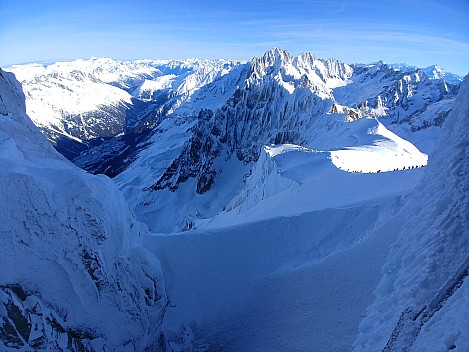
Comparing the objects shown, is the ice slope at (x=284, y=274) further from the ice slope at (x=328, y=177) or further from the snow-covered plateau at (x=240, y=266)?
the ice slope at (x=328, y=177)

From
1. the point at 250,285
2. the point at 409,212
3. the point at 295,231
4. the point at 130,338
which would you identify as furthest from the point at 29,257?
the point at 409,212

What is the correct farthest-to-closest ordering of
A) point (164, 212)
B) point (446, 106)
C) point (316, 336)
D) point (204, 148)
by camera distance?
point (446, 106) < point (204, 148) < point (164, 212) < point (316, 336)

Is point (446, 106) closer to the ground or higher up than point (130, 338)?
closer to the ground

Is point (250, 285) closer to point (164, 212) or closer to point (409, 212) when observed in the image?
point (409, 212)

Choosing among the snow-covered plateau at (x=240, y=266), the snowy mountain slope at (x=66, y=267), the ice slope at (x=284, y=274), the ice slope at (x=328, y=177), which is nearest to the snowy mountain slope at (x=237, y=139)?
the ice slope at (x=328, y=177)

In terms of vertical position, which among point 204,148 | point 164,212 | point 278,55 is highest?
point 278,55

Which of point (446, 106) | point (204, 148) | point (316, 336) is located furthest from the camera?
point (446, 106)

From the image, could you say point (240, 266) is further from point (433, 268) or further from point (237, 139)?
point (237, 139)
